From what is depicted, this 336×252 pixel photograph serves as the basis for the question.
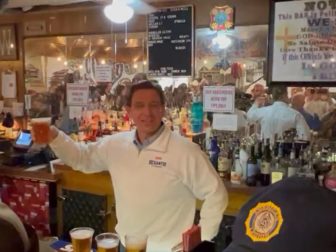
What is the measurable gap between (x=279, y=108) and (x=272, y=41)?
57 cm

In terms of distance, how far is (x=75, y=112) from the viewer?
15.2 ft

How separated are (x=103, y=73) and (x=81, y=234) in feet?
9.90

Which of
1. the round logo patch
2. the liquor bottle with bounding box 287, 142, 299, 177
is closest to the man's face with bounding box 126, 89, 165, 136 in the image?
the round logo patch

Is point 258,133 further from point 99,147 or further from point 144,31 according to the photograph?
point 99,147

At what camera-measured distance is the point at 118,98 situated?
4.43 m

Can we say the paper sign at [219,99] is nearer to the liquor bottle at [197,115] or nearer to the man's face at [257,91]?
the liquor bottle at [197,115]

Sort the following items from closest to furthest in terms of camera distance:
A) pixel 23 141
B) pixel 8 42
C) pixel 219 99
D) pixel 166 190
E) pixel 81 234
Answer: pixel 81 234, pixel 166 190, pixel 219 99, pixel 23 141, pixel 8 42

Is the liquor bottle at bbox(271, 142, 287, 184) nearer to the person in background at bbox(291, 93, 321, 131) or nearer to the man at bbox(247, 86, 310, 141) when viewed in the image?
the man at bbox(247, 86, 310, 141)

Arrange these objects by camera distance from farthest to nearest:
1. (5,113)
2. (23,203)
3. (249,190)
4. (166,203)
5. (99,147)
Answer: (5,113), (23,203), (249,190), (99,147), (166,203)

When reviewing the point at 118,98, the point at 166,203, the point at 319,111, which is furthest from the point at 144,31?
the point at 166,203

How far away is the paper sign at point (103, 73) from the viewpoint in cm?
444

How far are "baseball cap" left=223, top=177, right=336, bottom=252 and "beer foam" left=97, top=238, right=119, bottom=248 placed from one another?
22.0 inches

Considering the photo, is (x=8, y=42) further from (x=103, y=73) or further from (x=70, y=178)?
(x=70, y=178)

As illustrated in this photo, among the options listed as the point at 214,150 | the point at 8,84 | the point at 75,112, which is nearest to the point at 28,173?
the point at 75,112
